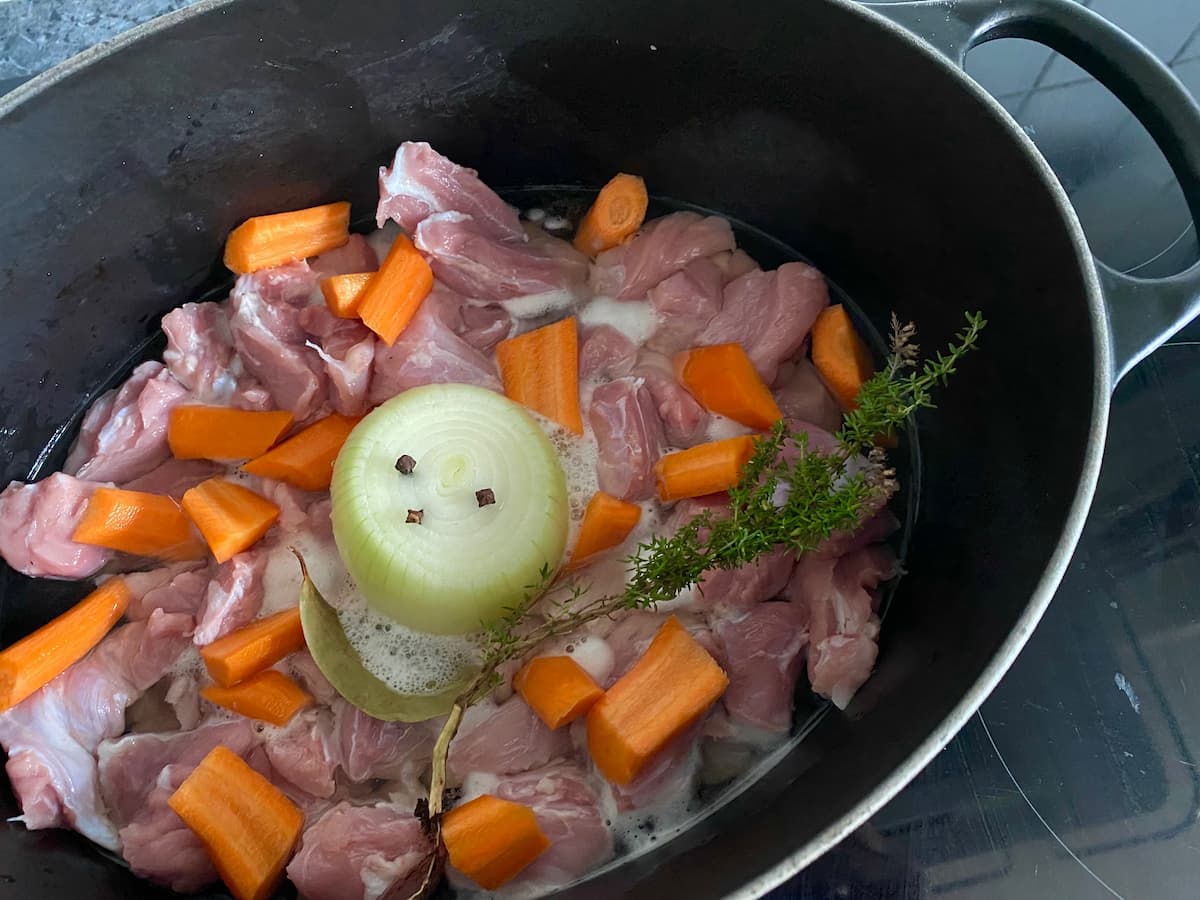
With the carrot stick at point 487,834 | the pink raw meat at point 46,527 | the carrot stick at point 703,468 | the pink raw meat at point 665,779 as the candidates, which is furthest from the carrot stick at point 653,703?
the pink raw meat at point 46,527

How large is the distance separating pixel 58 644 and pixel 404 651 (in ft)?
1.82

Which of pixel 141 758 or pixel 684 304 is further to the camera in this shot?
pixel 684 304

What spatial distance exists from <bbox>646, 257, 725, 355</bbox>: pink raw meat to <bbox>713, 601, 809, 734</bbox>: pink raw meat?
541mm

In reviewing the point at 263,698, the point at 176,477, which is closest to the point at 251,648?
the point at 263,698

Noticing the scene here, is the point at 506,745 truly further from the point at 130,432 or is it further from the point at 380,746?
the point at 130,432

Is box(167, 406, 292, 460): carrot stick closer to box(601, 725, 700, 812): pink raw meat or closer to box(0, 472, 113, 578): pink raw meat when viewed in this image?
box(0, 472, 113, 578): pink raw meat

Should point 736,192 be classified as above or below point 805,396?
above

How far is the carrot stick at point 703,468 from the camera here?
57.1 inches

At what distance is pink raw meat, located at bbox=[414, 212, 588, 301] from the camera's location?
1668 mm

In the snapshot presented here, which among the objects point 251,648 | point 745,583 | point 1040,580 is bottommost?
point 251,648

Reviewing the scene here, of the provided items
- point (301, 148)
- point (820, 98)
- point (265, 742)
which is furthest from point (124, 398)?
point (820, 98)

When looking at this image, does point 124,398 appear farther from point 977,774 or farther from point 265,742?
point 977,774

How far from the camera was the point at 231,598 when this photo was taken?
1.43 meters

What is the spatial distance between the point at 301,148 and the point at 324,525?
2.30ft
